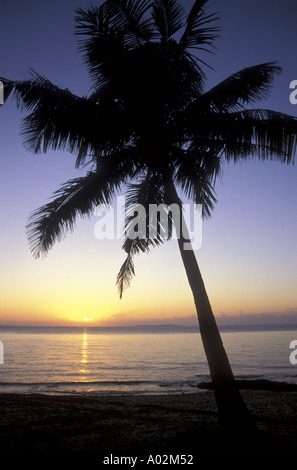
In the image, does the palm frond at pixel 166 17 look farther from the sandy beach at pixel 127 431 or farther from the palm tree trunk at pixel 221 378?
the sandy beach at pixel 127 431

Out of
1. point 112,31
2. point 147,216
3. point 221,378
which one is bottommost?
point 221,378

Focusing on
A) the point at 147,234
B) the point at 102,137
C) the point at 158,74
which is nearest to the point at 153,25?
the point at 158,74

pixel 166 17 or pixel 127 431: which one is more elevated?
pixel 166 17

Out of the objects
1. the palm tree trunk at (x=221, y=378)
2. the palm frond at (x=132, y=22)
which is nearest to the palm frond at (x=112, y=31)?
the palm frond at (x=132, y=22)

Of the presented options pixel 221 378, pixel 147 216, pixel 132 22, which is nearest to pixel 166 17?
pixel 132 22

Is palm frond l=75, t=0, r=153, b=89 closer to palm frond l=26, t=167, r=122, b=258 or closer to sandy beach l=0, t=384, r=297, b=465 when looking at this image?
palm frond l=26, t=167, r=122, b=258

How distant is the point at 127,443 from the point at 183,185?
17.9ft

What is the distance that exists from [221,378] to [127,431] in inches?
107

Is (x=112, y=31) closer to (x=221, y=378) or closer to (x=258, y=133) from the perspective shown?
(x=258, y=133)

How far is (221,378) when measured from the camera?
6.38 meters

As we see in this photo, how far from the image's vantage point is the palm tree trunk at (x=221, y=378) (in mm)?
6207

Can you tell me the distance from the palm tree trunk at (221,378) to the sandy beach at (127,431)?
0.29m

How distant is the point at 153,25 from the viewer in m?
7.70
